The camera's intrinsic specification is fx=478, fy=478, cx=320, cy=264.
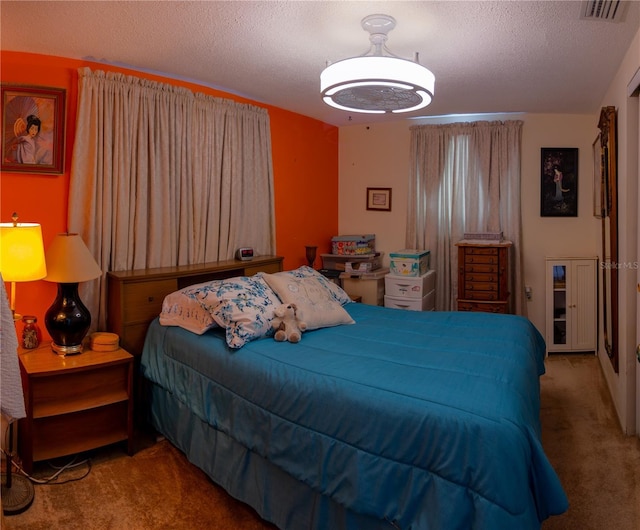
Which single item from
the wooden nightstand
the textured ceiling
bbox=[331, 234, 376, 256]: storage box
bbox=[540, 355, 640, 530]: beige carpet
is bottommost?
bbox=[540, 355, 640, 530]: beige carpet

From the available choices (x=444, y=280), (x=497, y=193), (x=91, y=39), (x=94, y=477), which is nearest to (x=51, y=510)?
(x=94, y=477)

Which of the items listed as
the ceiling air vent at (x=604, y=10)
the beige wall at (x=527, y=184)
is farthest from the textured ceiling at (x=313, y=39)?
the beige wall at (x=527, y=184)

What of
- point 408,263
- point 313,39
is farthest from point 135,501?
point 408,263

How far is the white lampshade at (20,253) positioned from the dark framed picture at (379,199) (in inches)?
126

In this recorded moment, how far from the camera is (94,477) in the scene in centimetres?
240

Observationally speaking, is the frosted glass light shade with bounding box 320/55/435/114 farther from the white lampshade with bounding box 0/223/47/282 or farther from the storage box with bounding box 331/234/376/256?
the storage box with bounding box 331/234/376/256

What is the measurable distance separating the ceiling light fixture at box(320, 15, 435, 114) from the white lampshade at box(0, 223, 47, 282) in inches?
64.8

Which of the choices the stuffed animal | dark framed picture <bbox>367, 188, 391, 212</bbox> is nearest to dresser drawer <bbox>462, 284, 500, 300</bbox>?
dark framed picture <bbox>367, 188, 391, 212</bbox>

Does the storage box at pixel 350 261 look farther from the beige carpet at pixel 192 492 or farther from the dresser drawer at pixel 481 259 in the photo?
the beige carpet at pixel 192 492

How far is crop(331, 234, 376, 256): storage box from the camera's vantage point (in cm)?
468

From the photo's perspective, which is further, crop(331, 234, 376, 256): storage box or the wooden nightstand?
crop(331, 234, 376, 256): storage box

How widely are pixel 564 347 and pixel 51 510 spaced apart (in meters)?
4.15

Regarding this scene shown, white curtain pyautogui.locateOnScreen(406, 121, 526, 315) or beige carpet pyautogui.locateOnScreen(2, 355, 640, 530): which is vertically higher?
white curtain pyautogui.locateOnScreen(406, 121, 526, 315)

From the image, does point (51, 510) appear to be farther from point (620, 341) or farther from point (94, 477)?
point (620, 341)
